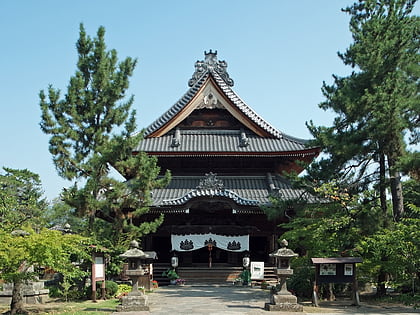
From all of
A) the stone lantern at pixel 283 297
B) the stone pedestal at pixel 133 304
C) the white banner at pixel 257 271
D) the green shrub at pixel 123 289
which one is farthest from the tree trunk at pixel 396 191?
the green shrub at pixel 123 289

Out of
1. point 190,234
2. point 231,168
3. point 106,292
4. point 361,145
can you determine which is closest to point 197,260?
point 190,234

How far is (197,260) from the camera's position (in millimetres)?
26000

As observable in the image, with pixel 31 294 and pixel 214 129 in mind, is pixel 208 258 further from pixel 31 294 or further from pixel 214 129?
pixel 31 294

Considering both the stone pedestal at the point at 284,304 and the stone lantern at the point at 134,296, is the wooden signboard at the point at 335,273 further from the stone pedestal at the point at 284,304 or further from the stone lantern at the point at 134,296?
the stone lantern at the point at 134,296

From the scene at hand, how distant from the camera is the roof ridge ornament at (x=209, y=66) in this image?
3005cm

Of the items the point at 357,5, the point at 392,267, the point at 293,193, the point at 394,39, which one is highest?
the point at 357,5

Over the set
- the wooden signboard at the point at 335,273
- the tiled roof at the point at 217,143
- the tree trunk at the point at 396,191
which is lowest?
the wooden signboard at the point at 335,273

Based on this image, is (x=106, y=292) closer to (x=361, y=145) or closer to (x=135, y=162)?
(x=135, y=162)

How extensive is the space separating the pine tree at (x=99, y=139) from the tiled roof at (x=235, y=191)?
4.00 meters

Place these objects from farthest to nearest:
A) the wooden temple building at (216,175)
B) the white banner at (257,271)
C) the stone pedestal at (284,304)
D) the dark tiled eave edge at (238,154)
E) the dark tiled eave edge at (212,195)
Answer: the dark tiled eave edge at (238,154)
the wooden temple building at (216,175)
the dark tiled eave edge at (212,195)
the white banner at (257,271)
the stone pedestal at (284,304)

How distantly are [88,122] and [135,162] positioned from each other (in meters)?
2.67

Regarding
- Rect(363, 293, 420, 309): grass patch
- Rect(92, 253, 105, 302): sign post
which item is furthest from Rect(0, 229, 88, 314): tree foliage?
Rect(363, 293, 420, 309): grass patch

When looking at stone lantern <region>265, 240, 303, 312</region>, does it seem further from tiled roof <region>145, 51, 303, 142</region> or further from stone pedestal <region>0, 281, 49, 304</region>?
tiled roof <region>145, 51, 303, 142</region>

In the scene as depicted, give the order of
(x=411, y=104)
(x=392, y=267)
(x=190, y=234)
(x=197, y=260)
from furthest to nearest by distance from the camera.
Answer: (x=197, y=260) < (x=190, y=234) < (x=411, y=104) < (x=392, y=267)
